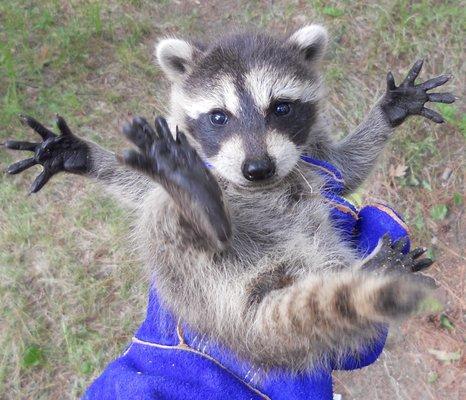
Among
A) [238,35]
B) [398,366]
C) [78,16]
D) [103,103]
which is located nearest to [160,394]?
[238,35]

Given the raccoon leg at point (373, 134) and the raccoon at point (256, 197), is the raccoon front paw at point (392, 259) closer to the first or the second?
the raccoon at point (256, 197)

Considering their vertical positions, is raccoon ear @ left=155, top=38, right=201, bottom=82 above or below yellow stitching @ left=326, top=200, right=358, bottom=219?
above

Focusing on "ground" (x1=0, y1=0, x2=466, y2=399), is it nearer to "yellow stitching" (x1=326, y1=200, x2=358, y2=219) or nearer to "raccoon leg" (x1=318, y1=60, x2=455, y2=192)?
"raccoon leg" (x1=318, y1=60, x2=455, y2=192)

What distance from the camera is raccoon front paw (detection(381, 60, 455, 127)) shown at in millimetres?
2354

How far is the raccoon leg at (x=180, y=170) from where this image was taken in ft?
5.54

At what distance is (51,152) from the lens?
2.30 m

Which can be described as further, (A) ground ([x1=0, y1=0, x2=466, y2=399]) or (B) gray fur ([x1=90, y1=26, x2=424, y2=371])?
(A) ground ([x1=0, y1=0, x2=466, y2=399])

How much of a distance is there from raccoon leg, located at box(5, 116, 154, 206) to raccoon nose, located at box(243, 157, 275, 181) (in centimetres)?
60

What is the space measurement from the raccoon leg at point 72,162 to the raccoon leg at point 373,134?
0.95 meters

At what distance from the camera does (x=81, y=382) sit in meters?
3.27

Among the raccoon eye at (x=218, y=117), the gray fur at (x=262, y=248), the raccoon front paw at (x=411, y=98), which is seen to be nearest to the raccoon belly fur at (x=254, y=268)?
the gray fur at (x=262, y=248)

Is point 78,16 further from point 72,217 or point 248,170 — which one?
point 248,170

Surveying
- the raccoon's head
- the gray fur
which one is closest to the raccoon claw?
the gray fur

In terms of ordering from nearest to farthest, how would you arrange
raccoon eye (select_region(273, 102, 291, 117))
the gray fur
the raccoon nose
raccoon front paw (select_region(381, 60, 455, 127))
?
the gray fur
the raccoon nose
raccoon eye (select_region(273, 102, 291, 117))
raccoon front paw (select_region(381, 60, 455, 127))
